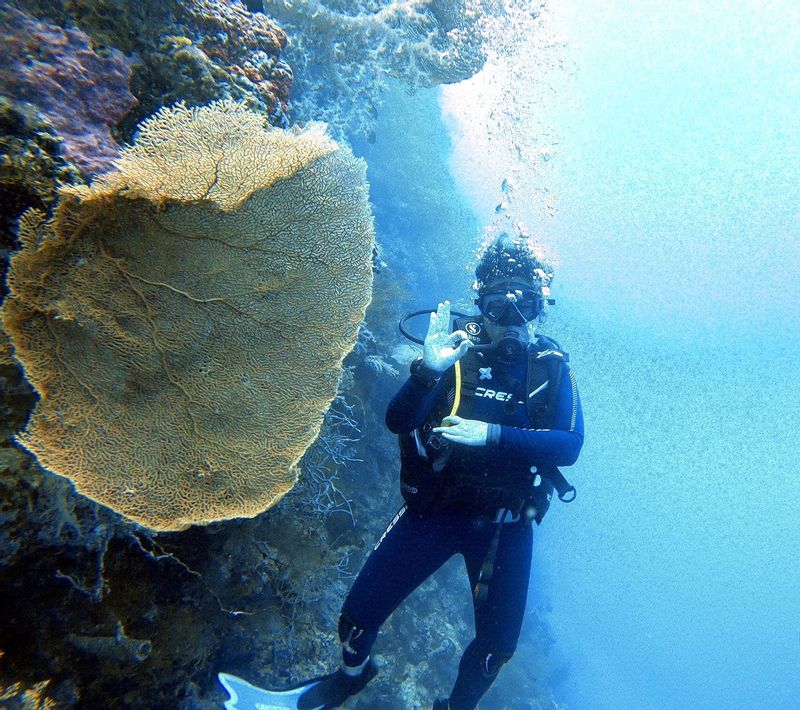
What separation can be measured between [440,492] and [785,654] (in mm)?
113953

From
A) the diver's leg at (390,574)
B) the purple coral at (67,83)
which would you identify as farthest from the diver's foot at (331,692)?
the purple coral at (67,83)

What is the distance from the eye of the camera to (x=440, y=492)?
3588mm

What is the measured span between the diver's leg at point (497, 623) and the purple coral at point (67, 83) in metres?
3.98

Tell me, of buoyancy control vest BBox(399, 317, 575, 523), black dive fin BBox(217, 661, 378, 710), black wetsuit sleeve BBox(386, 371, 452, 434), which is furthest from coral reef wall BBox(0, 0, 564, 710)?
buoyancy control vest BBox(399, 317, 575, 523)

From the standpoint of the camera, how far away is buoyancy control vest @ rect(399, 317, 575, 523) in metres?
3.50

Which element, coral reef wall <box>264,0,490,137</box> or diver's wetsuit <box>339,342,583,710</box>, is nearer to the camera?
diver's wetsuit <box>339,342,583,710</box>

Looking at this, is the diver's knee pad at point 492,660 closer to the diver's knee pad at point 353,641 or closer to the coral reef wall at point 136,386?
the diver's knee pad at point 353,641

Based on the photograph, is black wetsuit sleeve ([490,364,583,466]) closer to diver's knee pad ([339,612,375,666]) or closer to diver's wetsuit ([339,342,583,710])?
diver's wetsuit ([339,342,583,710])

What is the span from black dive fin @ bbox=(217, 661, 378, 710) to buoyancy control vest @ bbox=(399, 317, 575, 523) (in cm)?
152

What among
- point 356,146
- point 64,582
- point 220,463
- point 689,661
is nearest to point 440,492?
point 220,463

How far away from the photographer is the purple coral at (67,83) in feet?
7.11

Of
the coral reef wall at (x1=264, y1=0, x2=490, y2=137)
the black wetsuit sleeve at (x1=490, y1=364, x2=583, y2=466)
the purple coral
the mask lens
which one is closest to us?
the purple coral

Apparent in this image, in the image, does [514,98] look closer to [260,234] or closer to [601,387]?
[260,234]

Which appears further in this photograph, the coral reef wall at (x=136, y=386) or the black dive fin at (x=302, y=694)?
the black dive fin at (x=302, y=694)
